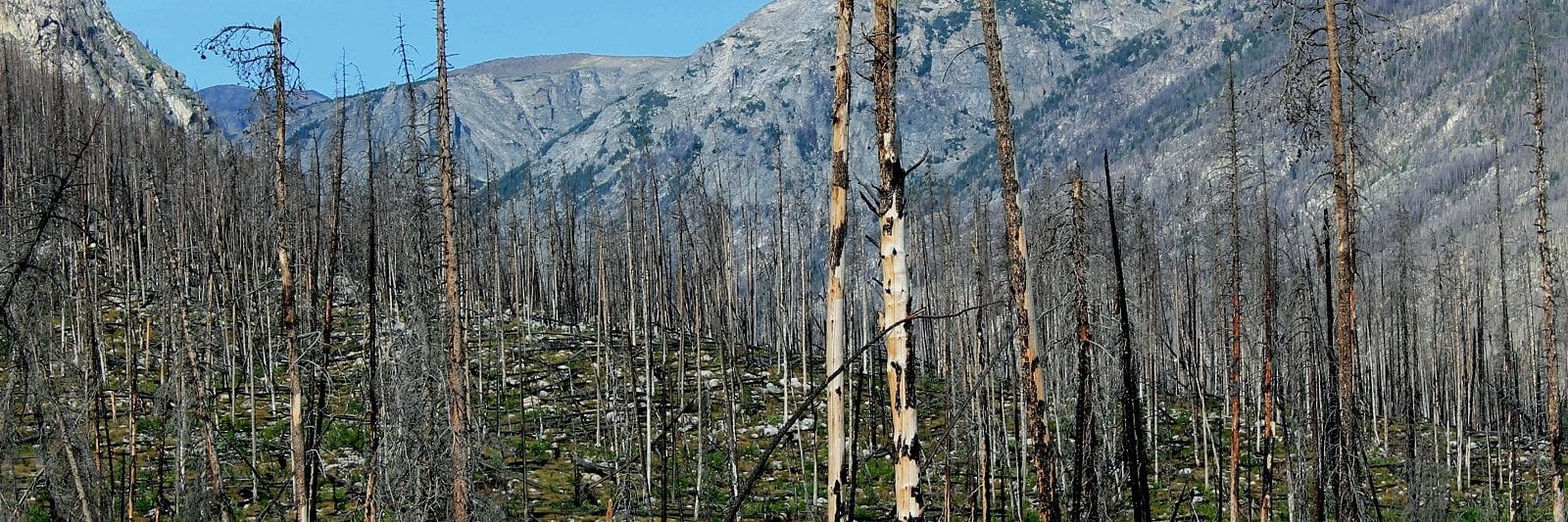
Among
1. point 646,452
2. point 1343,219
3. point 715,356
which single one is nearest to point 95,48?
point 715,356

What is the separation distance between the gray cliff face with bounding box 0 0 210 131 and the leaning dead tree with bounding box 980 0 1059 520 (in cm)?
10635

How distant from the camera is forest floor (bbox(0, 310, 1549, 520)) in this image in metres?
25.8

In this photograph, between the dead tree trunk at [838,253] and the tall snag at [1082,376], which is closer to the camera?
the dead tree trunk at [838,253]

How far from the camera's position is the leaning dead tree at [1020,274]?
461 inches

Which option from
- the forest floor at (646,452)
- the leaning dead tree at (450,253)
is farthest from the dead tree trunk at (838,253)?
the leaning dead tree at (450,253)

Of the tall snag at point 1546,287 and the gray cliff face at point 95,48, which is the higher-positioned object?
the gray cliff face at point 95,48

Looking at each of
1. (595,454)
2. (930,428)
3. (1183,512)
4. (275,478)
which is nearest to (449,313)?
(275,478)

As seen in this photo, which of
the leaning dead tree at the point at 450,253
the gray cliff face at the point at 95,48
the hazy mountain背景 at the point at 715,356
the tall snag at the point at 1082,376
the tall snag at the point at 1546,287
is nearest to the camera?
the tall snag at the point at 1082,376

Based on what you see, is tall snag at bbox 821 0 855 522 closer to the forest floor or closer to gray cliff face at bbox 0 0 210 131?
the forest floor

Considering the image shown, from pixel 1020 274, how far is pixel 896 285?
4203 millimetres

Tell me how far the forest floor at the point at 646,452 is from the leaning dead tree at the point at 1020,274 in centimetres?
546

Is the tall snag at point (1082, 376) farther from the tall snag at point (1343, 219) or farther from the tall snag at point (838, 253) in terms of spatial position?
the tall snag at point (838, 253)

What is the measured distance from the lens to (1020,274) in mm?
12242

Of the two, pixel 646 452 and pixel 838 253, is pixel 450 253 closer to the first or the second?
pixel 646 452
